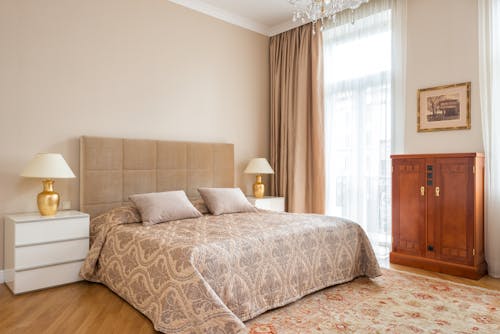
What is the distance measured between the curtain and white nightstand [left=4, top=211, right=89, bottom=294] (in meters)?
3.72

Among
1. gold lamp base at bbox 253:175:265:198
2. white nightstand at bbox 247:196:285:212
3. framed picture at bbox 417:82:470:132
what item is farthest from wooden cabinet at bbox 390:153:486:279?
gold lamp base at bbox 253:175:265:198

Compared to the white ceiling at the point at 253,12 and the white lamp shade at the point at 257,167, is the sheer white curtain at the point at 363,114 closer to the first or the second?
the white ceiling at the point at 253,12

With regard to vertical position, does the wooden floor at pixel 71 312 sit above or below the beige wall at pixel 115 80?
below

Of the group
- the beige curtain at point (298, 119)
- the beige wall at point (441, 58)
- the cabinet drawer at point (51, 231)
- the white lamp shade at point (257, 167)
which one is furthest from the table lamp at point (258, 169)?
the cabinet drawer at point (51, 231)

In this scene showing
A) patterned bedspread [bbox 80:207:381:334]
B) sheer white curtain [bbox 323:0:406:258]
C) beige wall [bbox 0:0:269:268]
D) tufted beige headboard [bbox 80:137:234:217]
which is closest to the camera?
patterned bedspread [bbox 80:207:381:334]

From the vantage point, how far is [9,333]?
219cm

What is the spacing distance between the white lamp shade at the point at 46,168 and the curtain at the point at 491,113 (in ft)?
12.6

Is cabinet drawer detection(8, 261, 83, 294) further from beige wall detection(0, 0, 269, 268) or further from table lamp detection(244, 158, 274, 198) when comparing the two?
table lamp detection(244, 158, 274, 198)

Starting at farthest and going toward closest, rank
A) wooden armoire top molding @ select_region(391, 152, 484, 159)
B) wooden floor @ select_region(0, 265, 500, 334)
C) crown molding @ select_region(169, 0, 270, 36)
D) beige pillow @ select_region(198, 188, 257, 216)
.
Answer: crown molding @ select_region(169, 0, 270, 36) < beige pillow @ select_region(198, 188, 257, 216) < wooden armoire top molding @ select_region(391, 152, 484, 159) < wooden floor @ select_region(0, 265, 500, 334)

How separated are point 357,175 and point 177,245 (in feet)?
8.94

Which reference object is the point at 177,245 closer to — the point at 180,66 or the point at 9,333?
the point at 9,333

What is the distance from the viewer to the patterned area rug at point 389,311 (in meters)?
2.28

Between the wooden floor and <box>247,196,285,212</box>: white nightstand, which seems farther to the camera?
<box>247,196,285,212</box>: white nightstand

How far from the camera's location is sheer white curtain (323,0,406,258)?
4.12 metres
